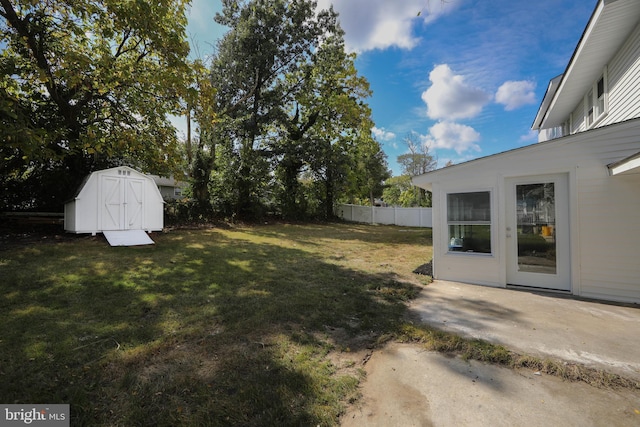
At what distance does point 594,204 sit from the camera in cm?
445

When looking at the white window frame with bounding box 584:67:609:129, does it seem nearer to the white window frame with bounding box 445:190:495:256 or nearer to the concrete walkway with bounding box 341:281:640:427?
the white window frame with bounding box 445:190:495:256

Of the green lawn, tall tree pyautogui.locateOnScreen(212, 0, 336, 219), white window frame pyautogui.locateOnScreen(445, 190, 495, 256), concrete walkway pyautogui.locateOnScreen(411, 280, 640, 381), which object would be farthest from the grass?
tall tree pyautogui.locateOnScreen(212, 0, 336, 219)

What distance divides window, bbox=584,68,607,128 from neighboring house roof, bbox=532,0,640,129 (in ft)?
0.62

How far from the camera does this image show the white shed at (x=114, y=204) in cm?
876

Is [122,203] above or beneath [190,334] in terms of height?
above

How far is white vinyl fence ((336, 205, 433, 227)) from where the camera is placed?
19972 mm

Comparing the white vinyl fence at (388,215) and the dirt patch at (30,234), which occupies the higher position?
the white vinyl fence at (388,215)

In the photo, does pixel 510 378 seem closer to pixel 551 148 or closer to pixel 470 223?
pixel 470 223

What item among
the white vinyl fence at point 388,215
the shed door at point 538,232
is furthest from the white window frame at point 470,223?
the white vinyl fence at point 388,215

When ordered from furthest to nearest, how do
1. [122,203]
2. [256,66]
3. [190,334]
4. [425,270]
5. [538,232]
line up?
1. [256,66]
2. [122,203]
3. [425,270]
4. [538,232]
5. [190,334]

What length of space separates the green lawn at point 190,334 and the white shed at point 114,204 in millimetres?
2221

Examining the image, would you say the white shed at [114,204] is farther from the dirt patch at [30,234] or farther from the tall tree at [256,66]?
the tall tree at [256,66]

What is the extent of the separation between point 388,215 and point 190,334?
19.5 m

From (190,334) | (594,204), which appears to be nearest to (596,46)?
(594,204)
